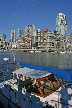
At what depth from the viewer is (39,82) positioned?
16.8 m

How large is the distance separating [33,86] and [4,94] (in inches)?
158

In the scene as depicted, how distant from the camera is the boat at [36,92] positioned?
1523cm

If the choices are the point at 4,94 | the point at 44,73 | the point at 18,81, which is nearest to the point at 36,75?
the point at 44,73

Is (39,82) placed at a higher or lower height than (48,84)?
higher

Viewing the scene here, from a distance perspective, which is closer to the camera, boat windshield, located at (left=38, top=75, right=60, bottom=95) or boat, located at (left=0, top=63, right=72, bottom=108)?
boat, located at (left=0, top=63, right=72, bottom=108)

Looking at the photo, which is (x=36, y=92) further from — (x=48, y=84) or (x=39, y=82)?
(x=48, y=84)

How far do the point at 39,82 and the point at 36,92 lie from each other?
3.21 ft

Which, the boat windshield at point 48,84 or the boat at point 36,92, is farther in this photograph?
the boat windshield at point 48,84

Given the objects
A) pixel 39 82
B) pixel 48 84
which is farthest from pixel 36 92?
pixel 48 84

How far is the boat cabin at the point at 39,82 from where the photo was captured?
16.6 m

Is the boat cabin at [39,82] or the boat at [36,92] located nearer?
the boat at [36,92]

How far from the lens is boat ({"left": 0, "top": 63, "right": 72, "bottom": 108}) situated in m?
15.2

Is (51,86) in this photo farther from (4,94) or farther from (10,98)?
(4,94)

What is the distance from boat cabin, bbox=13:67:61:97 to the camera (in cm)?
1662
